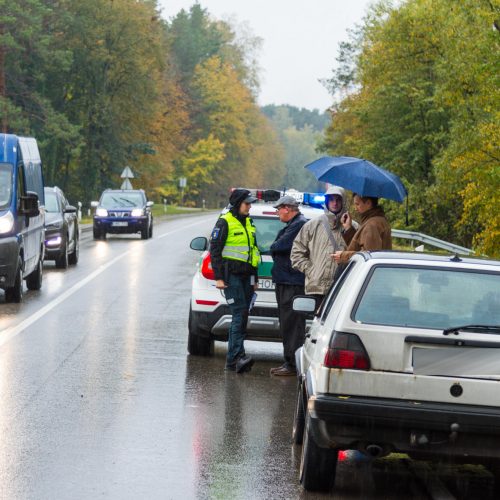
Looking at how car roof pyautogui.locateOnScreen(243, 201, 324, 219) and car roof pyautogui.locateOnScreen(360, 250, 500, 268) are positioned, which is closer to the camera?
car roof pyautogui.locateOnScreen(360, 250, 500, 268)

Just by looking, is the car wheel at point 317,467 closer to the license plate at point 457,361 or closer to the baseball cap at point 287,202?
the license plate at point 457,361

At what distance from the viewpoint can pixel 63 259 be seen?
2597 cm

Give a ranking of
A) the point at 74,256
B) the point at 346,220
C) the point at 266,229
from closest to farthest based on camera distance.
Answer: the point at 346,220, the point at 266,229, the point at 74,256

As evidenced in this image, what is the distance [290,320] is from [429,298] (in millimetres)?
5013

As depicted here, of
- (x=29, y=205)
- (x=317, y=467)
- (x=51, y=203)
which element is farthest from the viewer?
(x=51, y=203)

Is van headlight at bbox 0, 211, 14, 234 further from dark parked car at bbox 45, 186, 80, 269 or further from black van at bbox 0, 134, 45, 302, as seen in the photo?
dark parked car at bbox 45, 186, 80, 269

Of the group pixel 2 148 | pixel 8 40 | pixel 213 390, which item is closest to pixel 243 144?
pixel 8 40

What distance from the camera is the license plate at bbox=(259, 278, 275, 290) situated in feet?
41.8

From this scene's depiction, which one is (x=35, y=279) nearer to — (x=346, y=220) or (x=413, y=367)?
(x=346, y=220)

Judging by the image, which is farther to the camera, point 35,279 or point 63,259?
point 63,259

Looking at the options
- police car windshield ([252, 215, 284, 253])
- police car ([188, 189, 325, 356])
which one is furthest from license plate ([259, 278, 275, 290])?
police car windshield ([252, 215, 284, 253])

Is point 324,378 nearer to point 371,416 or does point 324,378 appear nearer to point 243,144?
point 371,416

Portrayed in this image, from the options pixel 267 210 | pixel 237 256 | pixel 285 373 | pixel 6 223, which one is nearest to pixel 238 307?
pixel 237 256

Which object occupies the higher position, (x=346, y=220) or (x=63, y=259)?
(x=346, y=220)
